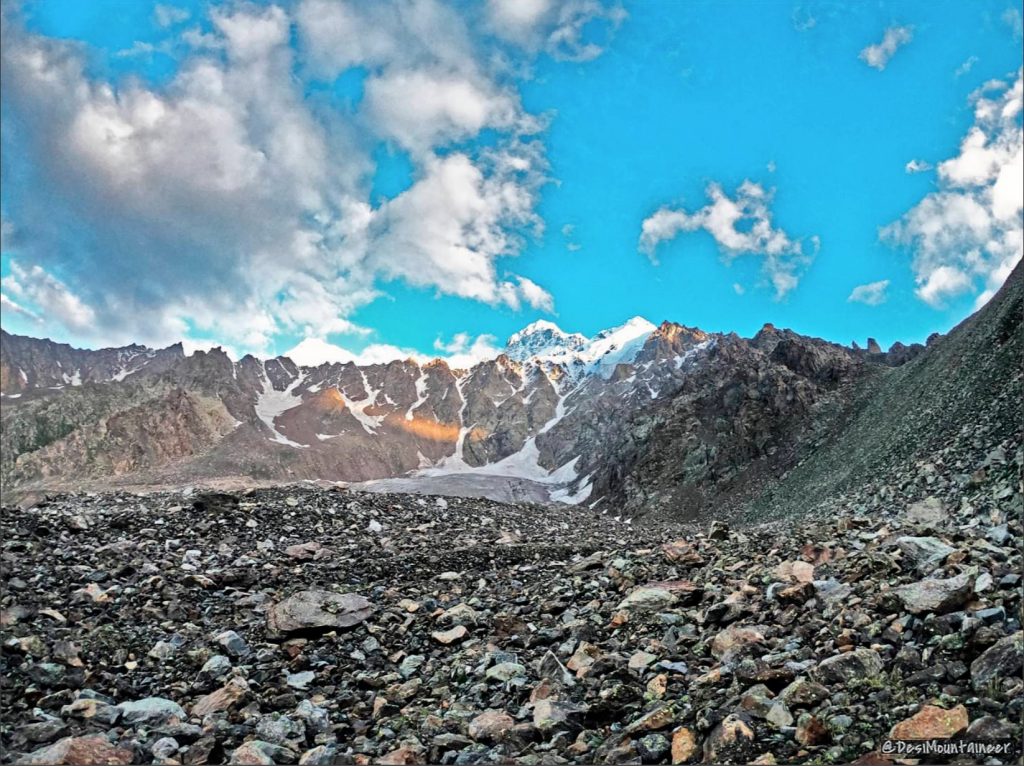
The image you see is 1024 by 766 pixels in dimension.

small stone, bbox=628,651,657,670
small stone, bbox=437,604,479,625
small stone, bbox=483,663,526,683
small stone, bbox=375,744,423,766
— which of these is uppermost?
small stone, bbox=437,604,479,625

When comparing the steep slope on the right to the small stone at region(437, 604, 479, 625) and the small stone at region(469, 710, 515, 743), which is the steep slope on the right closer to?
the small stone at region(437, 604, 479, 625)

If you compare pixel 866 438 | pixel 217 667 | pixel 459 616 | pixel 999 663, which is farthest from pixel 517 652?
pixel 866 438

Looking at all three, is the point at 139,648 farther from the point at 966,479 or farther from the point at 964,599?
the point at 966,479

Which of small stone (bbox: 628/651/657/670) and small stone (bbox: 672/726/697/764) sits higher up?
small stone (bbox: 628/651/657/670)

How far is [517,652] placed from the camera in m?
7.80

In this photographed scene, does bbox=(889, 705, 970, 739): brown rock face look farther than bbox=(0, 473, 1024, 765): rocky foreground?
No

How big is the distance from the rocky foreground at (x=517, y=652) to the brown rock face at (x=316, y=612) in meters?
0.04

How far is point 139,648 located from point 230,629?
1.16 m

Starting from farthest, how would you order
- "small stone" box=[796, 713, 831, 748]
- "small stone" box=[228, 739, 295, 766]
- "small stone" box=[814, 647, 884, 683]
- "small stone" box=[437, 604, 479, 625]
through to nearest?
"small stone" box=[437, 604, 479, 625]
"small stone" box=[814, 647, 884, 683]
"small stone" box=[228, 739, 295, 766]
"small stone" box=[796, 713, 831, 748]

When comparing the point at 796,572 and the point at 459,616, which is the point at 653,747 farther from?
the point at 459,616

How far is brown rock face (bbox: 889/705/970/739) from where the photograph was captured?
4371mm

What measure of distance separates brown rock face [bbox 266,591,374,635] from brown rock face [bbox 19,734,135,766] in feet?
11.1

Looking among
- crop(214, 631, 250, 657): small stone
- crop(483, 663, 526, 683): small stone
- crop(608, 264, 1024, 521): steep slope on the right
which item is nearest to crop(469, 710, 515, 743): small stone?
crop(483, 663, 526, 683): small stone

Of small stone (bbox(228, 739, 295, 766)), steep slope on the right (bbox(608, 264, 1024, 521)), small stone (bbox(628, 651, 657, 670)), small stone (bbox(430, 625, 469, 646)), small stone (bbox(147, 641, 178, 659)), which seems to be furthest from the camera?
steep slope on the right (bbox(608, 264, 1024, 521))
